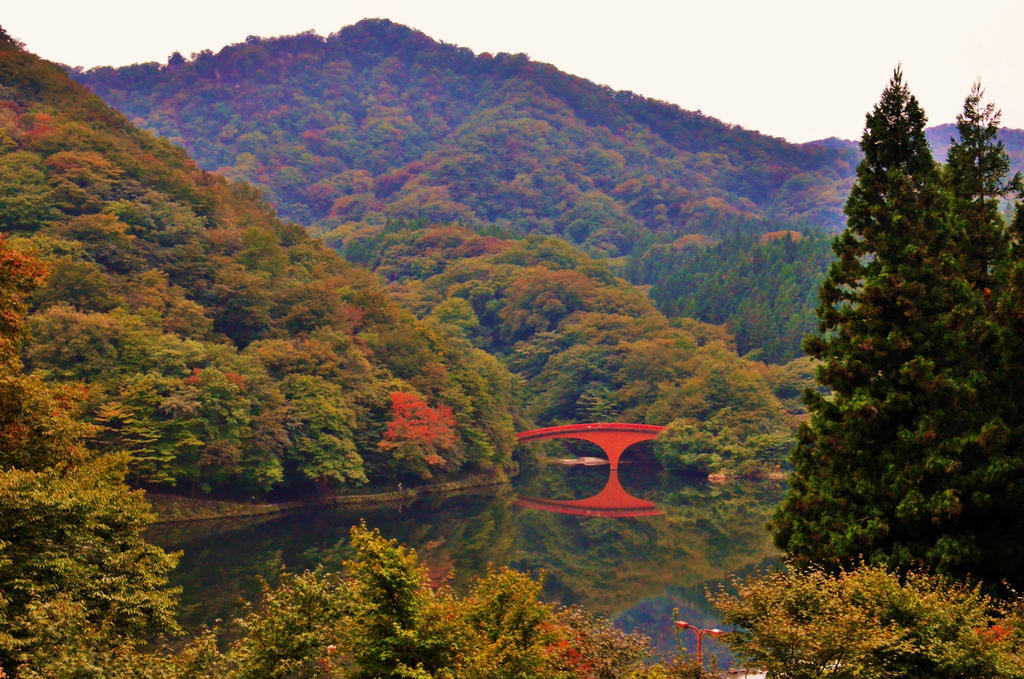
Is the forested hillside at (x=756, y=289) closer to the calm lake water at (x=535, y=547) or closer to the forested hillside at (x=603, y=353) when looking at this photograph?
the forested hillside at (x=603, y=353)

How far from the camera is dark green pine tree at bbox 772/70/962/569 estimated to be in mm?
17578

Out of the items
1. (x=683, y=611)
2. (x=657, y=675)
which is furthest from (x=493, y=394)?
(x=657, y=675)

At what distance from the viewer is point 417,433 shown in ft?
171

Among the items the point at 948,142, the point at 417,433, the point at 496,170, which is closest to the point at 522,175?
the point at 496,170

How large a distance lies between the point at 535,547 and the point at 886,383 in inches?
979

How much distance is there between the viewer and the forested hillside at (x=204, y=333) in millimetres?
41281

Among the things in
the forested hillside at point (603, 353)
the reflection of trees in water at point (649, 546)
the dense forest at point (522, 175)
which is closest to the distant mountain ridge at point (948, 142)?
the dense forest at point (522, 175)

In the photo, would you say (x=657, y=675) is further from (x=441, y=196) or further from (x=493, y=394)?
(x=441, y=196)

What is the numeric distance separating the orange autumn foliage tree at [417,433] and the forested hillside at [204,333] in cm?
9

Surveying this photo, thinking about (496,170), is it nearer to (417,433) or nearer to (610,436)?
(610,436)

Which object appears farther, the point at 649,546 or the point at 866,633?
the point at 649,546

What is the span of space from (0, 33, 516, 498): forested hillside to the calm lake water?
303 centimetres

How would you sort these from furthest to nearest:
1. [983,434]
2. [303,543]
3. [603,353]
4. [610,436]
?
1. [603,353]
2. [610,436]
3. [303,543]
4. [983,434]

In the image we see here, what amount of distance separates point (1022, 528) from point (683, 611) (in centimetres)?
1597
